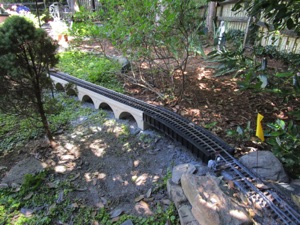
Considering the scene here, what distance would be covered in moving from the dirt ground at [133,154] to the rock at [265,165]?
343mm

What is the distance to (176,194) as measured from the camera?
7.11ft

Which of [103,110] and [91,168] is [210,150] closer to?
[91,168]

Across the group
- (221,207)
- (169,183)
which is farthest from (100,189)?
(221,207)

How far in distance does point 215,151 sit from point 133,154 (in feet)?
3.43

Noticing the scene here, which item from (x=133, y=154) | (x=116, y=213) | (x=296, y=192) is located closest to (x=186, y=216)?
(x=116, y=213)

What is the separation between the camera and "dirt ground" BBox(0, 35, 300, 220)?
2.43m

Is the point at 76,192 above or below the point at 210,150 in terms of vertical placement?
below

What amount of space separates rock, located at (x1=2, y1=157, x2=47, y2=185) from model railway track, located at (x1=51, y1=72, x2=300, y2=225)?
1.50 meters

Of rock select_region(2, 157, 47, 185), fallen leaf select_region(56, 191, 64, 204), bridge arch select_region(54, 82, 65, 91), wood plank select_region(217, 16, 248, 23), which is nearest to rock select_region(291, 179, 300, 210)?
fallen leaf select_region(56, 191, 64, 204)

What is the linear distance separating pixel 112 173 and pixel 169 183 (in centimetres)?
75

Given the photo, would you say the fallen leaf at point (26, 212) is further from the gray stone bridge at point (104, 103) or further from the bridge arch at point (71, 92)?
Result: the bridge arch at point (71, 92)

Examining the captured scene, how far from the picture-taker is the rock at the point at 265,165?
214 centimetres

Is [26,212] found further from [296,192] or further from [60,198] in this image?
[296,192]

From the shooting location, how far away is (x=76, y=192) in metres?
2.49
